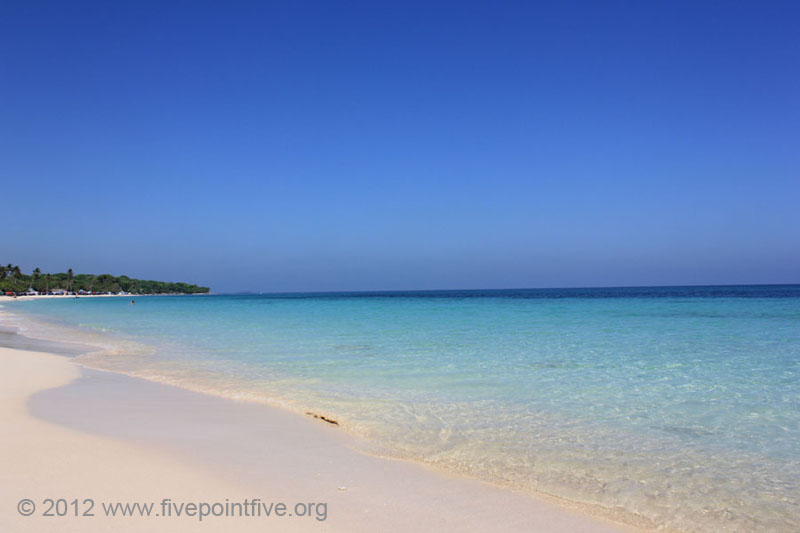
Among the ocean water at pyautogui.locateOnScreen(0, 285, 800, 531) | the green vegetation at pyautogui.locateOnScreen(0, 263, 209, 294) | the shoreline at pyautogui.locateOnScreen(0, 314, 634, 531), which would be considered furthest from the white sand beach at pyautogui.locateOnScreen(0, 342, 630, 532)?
Answer: the green vegetation at pyautogui.locateOnScreen(0, 263, 209, 294)

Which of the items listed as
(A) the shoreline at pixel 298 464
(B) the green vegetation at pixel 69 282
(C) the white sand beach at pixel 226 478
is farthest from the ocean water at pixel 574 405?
(B) the green vegetation at pixel 69 282

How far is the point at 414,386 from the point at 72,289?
17670 centimetres

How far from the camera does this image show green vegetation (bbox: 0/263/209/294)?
117 metres

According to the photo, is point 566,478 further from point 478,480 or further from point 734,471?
point 734,471

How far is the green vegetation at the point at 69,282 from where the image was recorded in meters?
117

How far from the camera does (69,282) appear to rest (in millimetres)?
148125

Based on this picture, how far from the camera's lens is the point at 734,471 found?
4387mm

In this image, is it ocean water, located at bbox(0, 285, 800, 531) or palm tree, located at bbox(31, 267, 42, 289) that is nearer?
ocean water, located at bbox(0, 285, 800, 531)

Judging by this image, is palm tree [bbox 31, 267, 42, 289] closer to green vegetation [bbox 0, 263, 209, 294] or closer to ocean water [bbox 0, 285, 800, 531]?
green vegetation [bbox 0, 263, 209, 294]

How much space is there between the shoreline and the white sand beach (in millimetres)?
15

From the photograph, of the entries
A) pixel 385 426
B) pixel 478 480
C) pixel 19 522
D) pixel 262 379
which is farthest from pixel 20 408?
pixel 478 480

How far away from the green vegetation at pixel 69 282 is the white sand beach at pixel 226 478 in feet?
439

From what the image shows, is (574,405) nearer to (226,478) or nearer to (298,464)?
(298,464)

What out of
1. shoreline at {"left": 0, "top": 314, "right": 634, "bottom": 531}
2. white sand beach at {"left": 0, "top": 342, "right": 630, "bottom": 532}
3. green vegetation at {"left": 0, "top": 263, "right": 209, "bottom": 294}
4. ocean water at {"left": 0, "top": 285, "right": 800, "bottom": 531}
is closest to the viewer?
white sand beach at {"left": 0, "top": 342, "right": 630, "bottom": 532}
